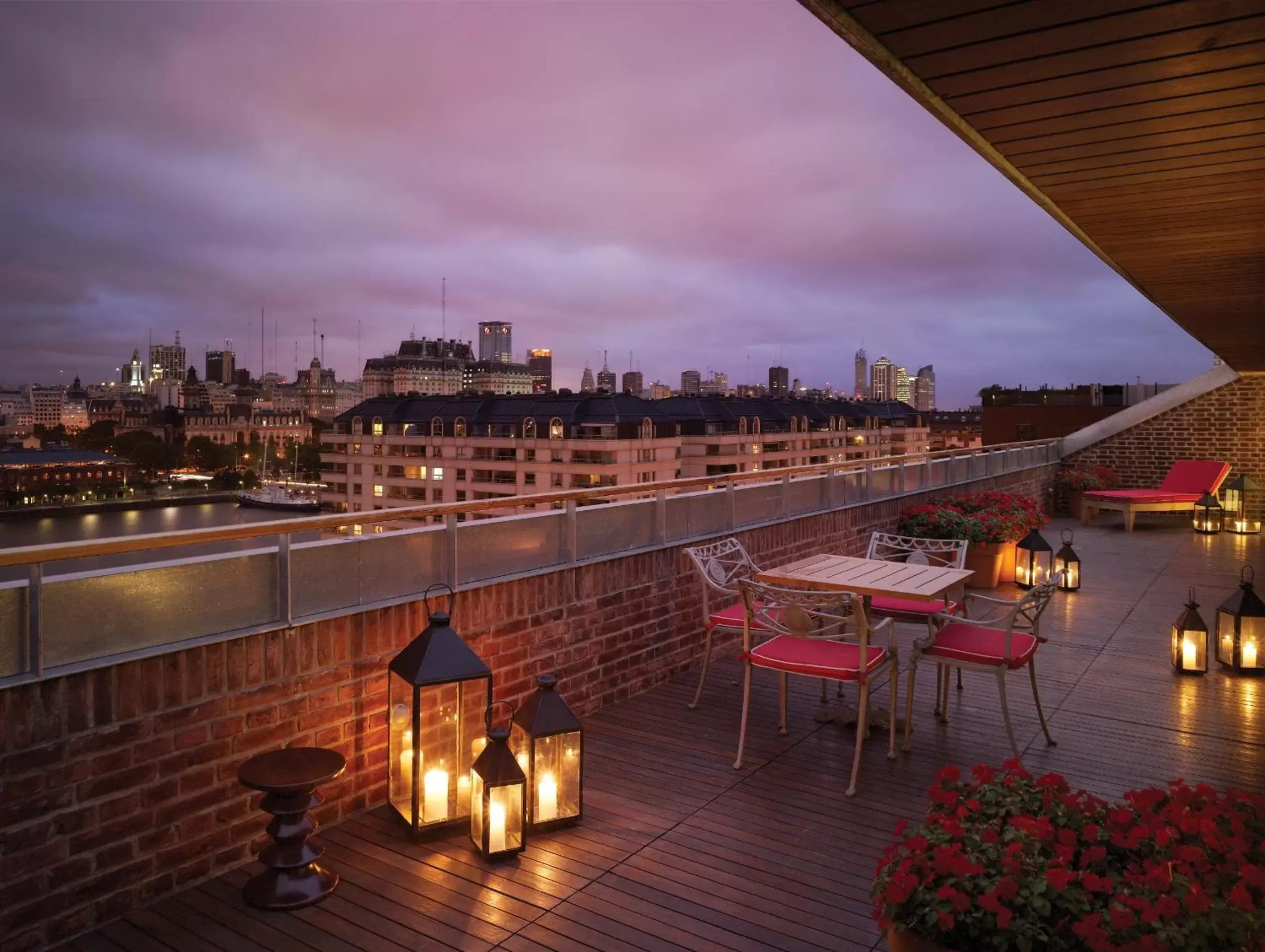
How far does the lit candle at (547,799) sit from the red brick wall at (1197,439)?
1589 cm

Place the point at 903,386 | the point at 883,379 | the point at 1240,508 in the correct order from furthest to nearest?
the point at 883,379, the point at 903,386, the point at 1240,508

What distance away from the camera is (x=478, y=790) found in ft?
11.4

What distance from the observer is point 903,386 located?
134 meters

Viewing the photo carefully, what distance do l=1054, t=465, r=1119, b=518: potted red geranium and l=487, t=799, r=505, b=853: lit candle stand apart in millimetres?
14271

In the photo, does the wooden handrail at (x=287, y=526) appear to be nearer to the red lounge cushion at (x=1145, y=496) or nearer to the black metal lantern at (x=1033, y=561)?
the black metal lantern at (x=1033, y=561)

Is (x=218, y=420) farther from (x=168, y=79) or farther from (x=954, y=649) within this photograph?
(x=954, y=649)

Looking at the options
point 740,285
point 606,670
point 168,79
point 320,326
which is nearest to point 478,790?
point 606,670

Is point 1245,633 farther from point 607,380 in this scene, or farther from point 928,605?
point 607,380

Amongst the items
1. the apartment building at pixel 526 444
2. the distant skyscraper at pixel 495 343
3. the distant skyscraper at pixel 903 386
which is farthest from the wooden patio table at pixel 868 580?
the distant skyscraper at pixel 495 343

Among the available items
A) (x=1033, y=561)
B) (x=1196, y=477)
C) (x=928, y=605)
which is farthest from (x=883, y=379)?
(x=928, y=605)

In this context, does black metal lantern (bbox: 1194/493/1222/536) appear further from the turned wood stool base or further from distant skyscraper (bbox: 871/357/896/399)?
distant skyscraper (bbox: 871/357/896/399)

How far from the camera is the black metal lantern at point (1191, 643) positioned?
598cm

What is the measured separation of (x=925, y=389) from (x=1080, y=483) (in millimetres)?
120262

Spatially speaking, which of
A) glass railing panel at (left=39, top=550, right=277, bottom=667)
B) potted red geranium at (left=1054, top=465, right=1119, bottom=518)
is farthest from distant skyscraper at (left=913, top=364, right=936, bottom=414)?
glass railing panel at (left=39, top=550, right=277, bottom=667)
